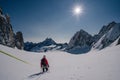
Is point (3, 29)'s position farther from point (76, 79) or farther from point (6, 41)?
point (76, 79)

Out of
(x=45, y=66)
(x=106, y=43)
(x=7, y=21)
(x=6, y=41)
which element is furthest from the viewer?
(x=106, y=43)

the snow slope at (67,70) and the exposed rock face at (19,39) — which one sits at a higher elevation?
the exposed rock face at (19,39)

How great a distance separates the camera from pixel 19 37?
508 feet

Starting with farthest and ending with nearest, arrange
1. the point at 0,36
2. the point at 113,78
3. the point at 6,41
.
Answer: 1. the point at 6,41
2. the point at 0,36
3. the point at 113,78

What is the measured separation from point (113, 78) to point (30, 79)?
6339 mm

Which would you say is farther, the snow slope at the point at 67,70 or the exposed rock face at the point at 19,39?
the exposed rock face at the point at 19,39

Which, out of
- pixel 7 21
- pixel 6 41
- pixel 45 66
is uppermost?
pixel 7 21

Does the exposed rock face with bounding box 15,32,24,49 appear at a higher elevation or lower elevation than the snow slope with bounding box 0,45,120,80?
higher

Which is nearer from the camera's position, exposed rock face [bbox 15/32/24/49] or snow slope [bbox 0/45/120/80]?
snow slope [bbox 0/45/120/80]

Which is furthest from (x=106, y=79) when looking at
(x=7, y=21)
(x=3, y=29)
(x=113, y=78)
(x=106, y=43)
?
(x=106, y=43)

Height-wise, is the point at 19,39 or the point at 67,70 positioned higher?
the point at 19,39

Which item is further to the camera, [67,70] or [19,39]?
[19,39]

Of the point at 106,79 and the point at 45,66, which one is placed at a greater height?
the point at 45,66

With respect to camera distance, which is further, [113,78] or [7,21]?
[7,21]
